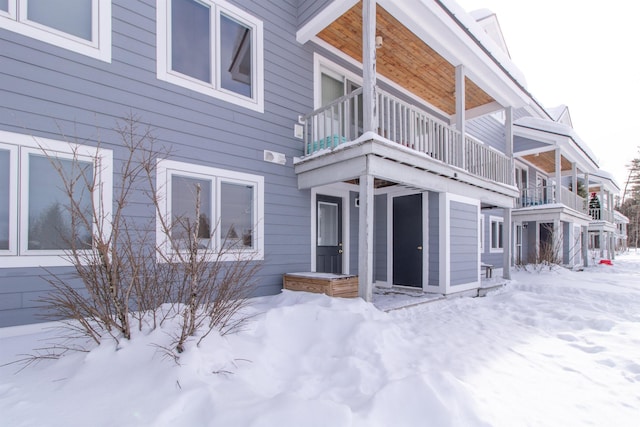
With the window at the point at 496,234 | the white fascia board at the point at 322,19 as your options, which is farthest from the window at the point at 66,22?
the window at the point at 496,234

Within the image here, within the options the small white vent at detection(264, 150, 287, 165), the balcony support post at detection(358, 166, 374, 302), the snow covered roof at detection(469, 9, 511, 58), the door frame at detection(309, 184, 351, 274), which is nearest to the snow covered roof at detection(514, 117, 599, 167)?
the snow covered roof at detection(469, 9, 511, 58)

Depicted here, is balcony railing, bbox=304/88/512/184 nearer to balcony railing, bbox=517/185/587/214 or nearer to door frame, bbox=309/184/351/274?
door frame, bbox=309/184/351/274

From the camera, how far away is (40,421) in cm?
185

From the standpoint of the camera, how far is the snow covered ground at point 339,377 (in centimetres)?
198

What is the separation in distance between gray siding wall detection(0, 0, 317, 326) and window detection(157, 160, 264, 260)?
0.16 m

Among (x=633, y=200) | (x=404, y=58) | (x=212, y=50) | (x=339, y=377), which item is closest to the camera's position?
(x=339, y=377)

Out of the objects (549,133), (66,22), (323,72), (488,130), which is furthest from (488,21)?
(66,22)

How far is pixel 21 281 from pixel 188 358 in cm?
226

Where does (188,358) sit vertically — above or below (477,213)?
below

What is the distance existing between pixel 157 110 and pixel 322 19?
A: 121 inches

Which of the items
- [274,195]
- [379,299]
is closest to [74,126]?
[274,195]

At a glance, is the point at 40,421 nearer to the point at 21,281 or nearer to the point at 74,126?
the point at 21,281

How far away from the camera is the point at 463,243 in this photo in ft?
22.1

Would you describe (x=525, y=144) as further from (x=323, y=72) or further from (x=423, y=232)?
(x=323, y=72)
